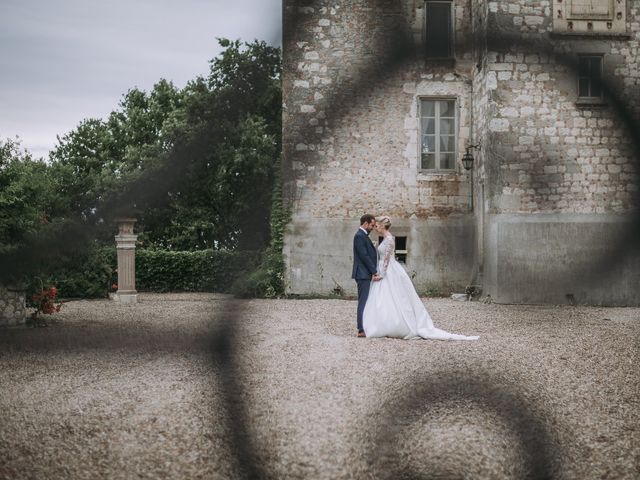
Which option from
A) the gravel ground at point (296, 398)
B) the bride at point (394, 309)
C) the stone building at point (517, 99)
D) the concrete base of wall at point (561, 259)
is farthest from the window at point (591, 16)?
the bride at point (394, 309)

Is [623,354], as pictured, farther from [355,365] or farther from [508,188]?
[508,188]

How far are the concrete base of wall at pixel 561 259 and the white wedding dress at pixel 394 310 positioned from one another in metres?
4.32

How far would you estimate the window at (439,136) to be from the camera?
1.94 feet

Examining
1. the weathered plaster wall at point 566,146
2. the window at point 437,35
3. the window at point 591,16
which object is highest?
the window at point 591,16

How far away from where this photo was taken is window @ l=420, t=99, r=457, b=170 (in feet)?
1.94

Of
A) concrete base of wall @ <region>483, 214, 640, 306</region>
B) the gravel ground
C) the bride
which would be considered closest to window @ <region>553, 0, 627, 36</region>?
concrete base of wall @ <region>483, 214, 640, 306</region>

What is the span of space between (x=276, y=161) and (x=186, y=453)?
1854 mm

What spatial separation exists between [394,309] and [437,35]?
4.67 m

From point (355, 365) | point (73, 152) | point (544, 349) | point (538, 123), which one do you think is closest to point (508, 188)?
point (538, 123)

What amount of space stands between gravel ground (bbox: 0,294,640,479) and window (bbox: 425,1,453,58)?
8.9 inches

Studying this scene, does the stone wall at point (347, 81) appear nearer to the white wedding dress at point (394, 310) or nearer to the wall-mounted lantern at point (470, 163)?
the wall-mounted lantern at point (470, 163)

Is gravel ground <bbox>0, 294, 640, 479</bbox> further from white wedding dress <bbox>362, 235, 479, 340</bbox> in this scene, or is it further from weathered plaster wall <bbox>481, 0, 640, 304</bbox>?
white wedding dress <bbox>362, 235, 479, 340</bbox>

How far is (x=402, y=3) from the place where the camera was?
43 cm

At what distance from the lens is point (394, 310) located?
5.02 metres
